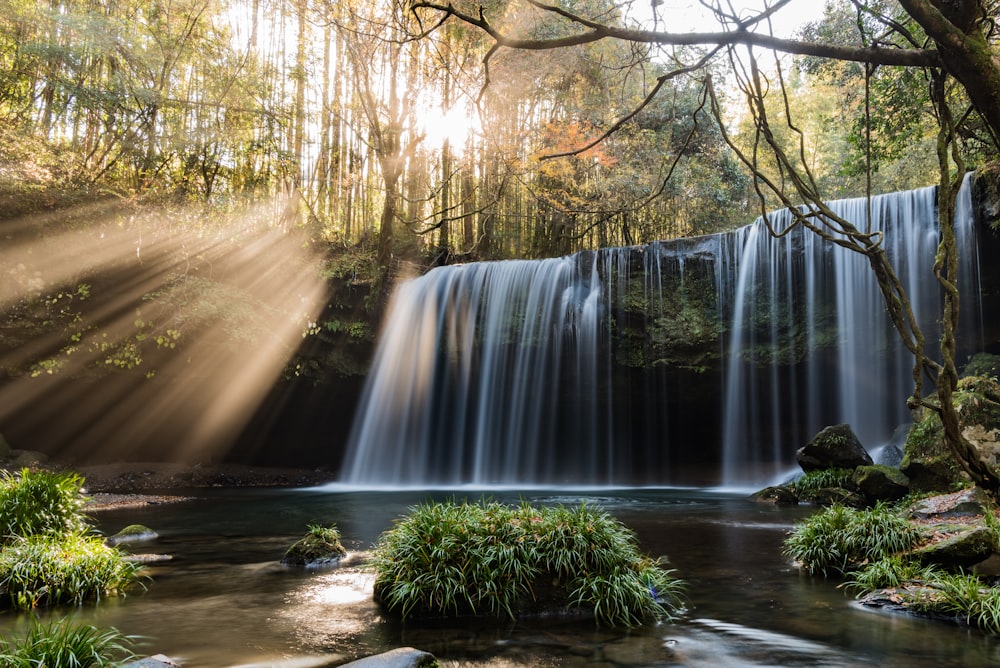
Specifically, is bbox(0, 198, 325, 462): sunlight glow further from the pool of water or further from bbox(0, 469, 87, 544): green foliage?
bbox(0, 469, 87, 544): green foliage

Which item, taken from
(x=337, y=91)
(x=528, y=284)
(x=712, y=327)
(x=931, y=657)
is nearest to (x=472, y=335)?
(x=528, y=284)

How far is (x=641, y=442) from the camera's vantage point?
19.0 metres

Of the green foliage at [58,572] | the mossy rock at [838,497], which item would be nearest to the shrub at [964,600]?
the mossy rock at [838,497]

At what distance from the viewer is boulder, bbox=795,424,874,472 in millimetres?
12383

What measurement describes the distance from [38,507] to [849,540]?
8293 millimetres

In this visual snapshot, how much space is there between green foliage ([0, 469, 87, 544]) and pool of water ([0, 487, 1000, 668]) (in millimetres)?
1070

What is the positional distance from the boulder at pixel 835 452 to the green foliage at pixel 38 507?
11985mm

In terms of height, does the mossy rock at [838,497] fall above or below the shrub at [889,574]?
below

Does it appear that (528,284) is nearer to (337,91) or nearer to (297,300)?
(297,300)

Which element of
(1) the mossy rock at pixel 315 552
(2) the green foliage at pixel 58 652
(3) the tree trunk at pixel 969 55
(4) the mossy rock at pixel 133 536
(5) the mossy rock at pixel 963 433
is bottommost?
(4) the mossy rock at pixel 133 536

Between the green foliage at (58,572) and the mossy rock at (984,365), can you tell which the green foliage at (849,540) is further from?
the mossy rock at (984,365)

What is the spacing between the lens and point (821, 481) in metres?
12.4

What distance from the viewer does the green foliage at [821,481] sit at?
12039 mm

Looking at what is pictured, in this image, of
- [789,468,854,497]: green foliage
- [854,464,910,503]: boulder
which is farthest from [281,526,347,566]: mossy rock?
[789,468,854,497]: green foliage
